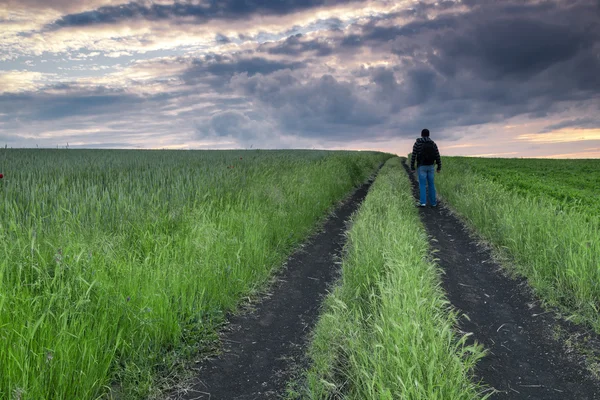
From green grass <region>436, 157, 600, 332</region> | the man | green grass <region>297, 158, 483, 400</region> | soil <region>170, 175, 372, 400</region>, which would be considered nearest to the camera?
green grass <region>297, 158, 483, 400</region>

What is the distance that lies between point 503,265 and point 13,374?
8017 millimetres

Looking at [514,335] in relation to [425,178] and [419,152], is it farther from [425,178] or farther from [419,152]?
[419,152]

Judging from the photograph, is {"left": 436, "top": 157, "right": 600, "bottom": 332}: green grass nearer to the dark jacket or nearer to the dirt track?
the dirt track

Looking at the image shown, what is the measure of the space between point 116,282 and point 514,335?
505 centimetres

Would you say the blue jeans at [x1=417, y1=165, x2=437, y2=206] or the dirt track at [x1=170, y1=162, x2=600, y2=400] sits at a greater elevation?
the blue jeans at [x1=417, y1=165, x2=437, y2=206]

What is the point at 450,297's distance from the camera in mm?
6832

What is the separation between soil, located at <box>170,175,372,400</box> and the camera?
14.1 ft

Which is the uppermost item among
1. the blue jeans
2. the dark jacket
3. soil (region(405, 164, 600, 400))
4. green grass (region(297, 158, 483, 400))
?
the dark jacket

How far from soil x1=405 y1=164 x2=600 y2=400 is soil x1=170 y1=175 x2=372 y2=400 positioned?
6.76 feet

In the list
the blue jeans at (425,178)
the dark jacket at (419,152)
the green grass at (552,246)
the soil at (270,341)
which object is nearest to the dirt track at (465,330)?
the soil at (270,341)

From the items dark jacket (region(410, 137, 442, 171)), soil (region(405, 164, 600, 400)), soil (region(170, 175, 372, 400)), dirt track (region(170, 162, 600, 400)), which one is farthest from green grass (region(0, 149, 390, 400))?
dark jacket (region(410, 137, 442, 171))

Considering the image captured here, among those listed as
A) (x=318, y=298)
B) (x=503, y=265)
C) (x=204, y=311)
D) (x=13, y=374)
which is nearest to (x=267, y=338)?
(x=204, y=311)

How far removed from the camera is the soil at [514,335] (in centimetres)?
445

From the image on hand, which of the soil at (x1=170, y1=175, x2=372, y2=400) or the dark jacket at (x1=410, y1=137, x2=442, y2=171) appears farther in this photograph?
the dark jacket at (x1=410, y1=137, x2=442, y2=171)
